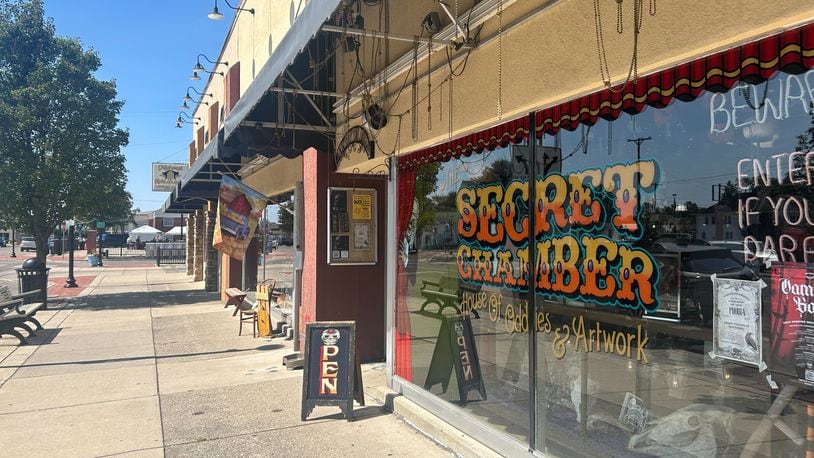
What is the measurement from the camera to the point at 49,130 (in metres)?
16.6

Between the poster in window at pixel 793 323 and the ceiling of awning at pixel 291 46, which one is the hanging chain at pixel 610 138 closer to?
the poster in window at pixel 793 323

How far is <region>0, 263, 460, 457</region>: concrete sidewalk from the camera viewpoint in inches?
205

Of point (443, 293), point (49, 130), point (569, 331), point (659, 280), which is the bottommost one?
point (569, 331)

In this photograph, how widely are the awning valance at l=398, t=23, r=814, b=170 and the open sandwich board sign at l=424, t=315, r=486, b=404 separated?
70.6 inches

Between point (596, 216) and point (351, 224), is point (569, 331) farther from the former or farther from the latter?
point (351, 224)

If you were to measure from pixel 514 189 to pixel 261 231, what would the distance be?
10063mm

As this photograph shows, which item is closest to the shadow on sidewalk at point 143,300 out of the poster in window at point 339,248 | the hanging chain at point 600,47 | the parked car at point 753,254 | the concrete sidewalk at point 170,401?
the concrete sidewalk at point 170,401

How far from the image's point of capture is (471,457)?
15.4 ft

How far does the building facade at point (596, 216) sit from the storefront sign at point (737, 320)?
0.01 meters

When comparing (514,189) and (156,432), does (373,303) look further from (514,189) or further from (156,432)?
(514,189)

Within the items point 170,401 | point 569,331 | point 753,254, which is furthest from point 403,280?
point 753,254

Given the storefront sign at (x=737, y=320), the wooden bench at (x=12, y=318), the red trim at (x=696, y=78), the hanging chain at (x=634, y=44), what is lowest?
the wooden bench at (x=12, y=318)

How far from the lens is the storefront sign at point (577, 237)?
364cm

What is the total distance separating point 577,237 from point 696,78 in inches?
51.9
